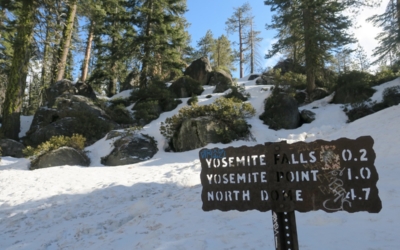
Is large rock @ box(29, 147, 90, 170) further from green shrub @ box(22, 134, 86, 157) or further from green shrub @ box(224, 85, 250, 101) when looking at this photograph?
green shrub @ box(224, 85, 250, 101)

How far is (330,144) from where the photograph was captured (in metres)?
2.51

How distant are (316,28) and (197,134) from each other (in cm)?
1084

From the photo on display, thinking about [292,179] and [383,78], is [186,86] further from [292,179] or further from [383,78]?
[292,179]

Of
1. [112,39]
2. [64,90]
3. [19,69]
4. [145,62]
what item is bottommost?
[64,90]

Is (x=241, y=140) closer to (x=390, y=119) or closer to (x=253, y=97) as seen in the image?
(x=390, y=119)

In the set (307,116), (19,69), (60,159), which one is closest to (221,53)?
(307,116)

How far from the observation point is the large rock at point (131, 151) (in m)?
11.1

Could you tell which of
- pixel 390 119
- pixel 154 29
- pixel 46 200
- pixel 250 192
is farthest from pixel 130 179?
pixel 154 29

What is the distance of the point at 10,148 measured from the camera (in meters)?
13.1

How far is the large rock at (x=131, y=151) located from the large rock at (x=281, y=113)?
590 cm

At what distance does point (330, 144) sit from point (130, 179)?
6.95 metres

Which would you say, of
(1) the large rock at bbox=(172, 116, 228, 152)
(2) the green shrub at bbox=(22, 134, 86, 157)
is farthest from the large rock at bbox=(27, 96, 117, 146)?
(1) the large rock at bbox=(172, 116, 228, 152)

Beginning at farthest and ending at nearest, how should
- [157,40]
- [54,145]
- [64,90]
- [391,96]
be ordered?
[157,40] < [64,90] < [391,96] < [54,145]

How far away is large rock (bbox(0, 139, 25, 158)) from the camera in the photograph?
42.2 feet
